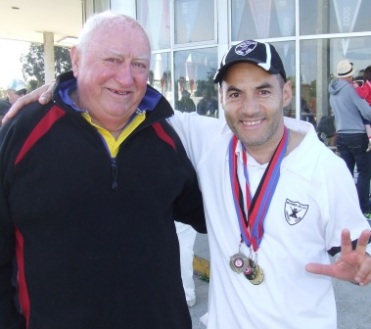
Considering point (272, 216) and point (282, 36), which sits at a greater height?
point (282, 36)

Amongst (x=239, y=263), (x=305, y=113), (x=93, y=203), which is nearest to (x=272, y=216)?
(x=239, y=263)

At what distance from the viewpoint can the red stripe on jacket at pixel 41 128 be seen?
1875 mm

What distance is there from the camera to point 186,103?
8883 millimetres

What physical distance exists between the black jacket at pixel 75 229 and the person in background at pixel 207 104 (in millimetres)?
6639

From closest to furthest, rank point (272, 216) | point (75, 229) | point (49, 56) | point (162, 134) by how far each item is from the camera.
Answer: point (75, 229) → point (272, 216) → point (162, 134) → point (49, 56)

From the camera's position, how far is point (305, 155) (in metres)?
2.05

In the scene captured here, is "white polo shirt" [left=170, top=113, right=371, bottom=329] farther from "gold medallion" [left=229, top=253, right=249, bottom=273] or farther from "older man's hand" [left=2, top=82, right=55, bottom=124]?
"older man's hand" [left=2, top=82, right=55, bottom=124]

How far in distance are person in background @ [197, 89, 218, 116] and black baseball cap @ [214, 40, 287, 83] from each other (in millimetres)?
6324

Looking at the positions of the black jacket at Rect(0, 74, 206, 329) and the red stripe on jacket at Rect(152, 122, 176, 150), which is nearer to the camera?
the black jacket at Rect(0, 74, 206, 329)

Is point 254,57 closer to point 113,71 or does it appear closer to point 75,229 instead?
point 113,71

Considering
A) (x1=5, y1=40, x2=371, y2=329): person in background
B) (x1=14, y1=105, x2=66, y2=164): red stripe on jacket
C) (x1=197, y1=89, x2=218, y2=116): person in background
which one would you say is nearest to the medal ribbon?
(x1=5, y1=40, x2=371, y2=329): person in background

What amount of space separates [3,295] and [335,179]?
1.49 m

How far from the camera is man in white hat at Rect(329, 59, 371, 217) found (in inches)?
249

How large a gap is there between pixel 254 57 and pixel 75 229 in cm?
108
